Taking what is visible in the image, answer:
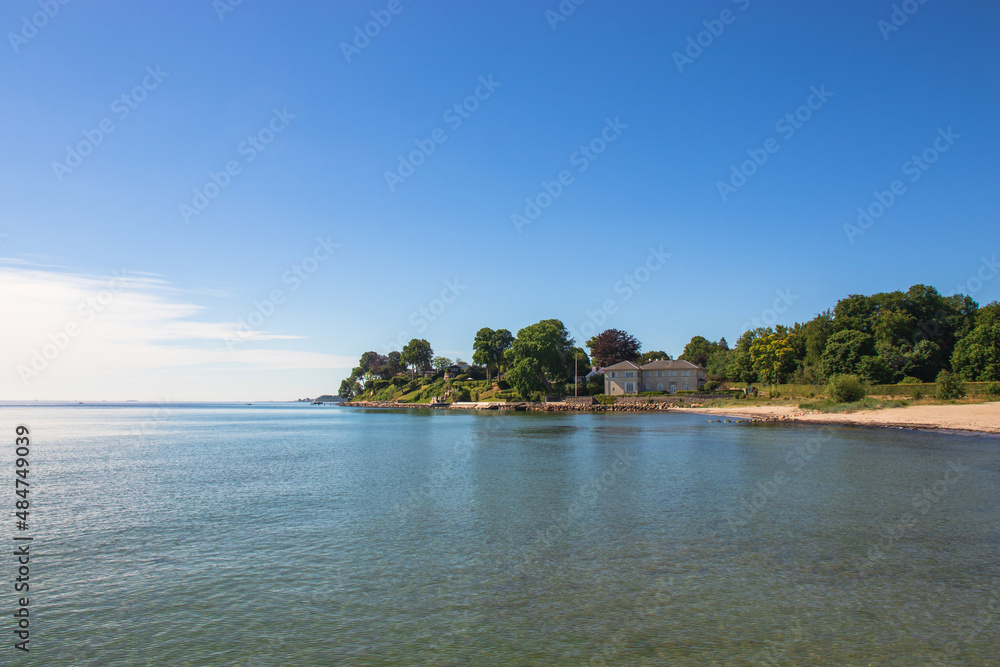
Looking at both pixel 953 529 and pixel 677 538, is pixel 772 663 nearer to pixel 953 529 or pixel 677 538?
pixel 677 538

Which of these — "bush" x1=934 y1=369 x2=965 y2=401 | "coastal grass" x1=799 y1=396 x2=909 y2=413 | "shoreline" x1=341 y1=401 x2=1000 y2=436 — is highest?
"bush" x1=934 y1=369 x2=965 y2=401

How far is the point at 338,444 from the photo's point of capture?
50.1 meters

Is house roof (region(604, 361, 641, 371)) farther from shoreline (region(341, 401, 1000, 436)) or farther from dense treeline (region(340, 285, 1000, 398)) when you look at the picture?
shoreline (region(341, 401, 1000, 436))

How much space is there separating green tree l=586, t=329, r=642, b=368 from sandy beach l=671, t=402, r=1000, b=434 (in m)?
62.5

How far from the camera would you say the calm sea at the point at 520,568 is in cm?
950

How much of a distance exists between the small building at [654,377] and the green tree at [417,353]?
86589 mm

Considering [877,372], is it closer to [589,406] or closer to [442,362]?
[589,406]

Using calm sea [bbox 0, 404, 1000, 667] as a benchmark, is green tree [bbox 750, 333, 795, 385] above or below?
above

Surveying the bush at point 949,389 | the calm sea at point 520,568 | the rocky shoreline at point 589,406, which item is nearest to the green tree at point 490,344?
the rocky shoreline at point 589,406

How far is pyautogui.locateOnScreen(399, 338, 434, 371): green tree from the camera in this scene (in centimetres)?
19088

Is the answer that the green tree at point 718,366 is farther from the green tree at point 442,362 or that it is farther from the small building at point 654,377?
the green tree at point 442,362

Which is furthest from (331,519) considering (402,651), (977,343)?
(977,343)

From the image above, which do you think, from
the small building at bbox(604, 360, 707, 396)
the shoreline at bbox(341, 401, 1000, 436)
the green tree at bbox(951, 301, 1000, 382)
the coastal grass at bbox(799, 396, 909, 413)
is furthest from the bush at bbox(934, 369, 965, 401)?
the small building at bbox(604, 360, 707, 396)

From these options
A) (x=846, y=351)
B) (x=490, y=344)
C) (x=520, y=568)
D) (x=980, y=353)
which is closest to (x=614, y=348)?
(x=490, y=344)
